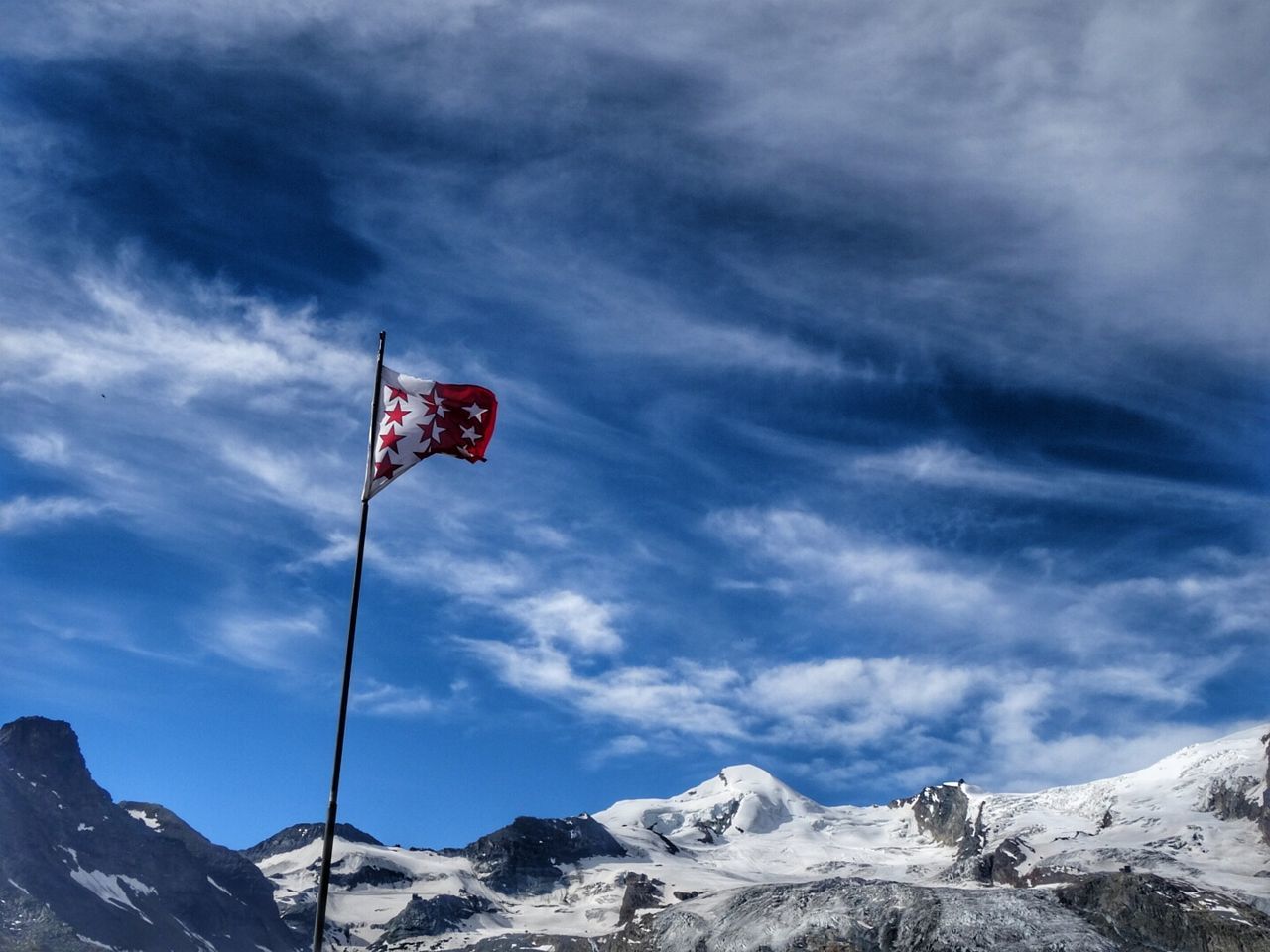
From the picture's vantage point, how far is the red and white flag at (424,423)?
124ft

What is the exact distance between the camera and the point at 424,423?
38750mm

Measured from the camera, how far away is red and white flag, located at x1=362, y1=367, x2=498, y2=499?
37.8 m

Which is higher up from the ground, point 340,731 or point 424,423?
point 424,423

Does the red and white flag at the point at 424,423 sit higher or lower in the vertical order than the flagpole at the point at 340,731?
higher

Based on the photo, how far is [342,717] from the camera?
33.2 metres

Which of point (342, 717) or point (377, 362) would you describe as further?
point (377, 362)

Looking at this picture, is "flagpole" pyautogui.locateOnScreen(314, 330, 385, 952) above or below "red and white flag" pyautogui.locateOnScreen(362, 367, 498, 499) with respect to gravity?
below

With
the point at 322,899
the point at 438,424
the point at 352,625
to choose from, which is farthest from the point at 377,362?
the point at 322,899

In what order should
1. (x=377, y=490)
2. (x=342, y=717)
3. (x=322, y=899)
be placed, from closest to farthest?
(x=322, y=899) → (x=342, y=717) → (x=377, y=490)

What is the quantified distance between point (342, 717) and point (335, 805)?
2.25m

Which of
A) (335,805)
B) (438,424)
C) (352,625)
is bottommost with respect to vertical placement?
(335,805)

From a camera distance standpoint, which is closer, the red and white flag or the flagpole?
the flagpole

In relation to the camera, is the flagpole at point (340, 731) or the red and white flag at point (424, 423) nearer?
the flagpole at point (340, 731)

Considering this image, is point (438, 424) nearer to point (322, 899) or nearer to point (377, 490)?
point (377, 490)
